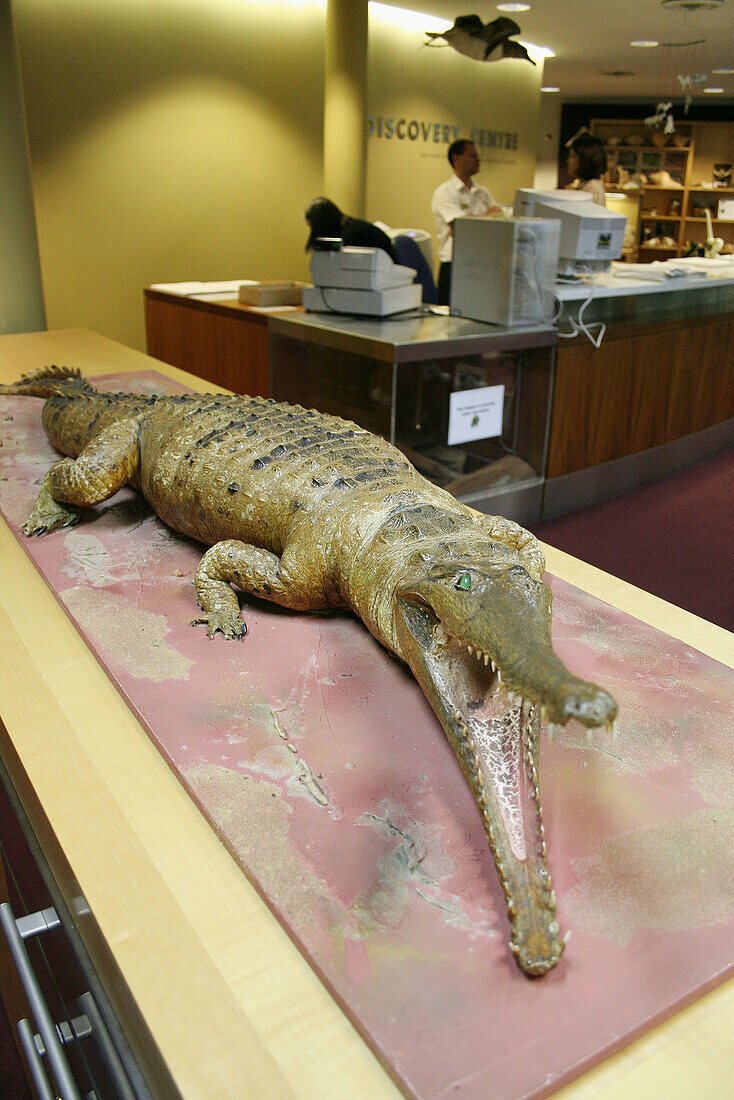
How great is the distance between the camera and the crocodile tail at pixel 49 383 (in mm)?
2536

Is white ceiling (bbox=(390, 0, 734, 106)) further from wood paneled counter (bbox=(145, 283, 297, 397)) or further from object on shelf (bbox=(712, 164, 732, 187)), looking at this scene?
wood paneled counter (bbox=(145, 283, 297, 397))

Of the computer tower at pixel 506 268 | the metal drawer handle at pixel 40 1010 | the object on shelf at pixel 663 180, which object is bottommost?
the metal drawer handle at pixel 40 1010

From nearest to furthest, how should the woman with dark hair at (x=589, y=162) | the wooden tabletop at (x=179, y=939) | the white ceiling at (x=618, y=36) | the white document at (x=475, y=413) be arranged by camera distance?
1. the wooden tabletop at (x=179, y=939)
2. the white document at (x=475, y=413)
3. the woman with dark hair at (x=589, y=162)
4. the white ceiling at (x=618, y=36)

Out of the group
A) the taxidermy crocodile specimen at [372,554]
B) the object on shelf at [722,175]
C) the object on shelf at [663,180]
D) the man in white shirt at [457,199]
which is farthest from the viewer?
the object on shelf at [663,180]

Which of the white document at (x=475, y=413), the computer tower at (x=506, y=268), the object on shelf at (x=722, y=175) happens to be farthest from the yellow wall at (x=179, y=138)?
the object on shelf at (x=722, y=175)

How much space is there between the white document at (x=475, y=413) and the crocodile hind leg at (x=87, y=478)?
1.66 meters

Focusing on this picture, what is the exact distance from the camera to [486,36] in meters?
4.96

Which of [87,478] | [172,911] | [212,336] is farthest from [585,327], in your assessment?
[172,911]

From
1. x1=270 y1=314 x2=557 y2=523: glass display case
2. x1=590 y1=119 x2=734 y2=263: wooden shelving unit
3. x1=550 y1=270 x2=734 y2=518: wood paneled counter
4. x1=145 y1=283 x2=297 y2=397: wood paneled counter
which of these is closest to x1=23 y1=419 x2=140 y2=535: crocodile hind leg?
x1=270 y1=314 x2=557 y2=523: glass display case

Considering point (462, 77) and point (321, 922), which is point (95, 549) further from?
point (462, 77)

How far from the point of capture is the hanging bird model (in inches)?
192

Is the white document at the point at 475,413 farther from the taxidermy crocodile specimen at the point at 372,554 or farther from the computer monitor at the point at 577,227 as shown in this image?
the taxidermy crocodile specimen at the point at 372,554

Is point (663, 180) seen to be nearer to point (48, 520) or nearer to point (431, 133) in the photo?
point (431, 133)

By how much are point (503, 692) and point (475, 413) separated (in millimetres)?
2507
